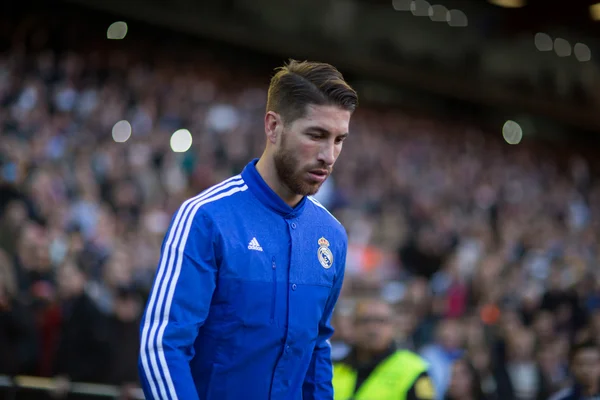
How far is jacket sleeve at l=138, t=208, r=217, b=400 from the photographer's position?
2432mm

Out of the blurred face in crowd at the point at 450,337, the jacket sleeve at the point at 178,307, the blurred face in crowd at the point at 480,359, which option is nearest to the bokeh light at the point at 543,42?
the blurred face in crowd at the point at 480,359

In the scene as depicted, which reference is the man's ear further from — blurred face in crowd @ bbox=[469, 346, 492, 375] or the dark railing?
blurred face in crowd @ bbox=[469, 346, 492, 375]

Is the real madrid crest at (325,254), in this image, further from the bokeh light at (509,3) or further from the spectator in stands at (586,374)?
the bokeh light at (509,3)

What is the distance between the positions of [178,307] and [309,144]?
0.65m

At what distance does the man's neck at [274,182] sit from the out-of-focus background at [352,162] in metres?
3.82

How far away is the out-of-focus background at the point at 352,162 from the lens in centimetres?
765

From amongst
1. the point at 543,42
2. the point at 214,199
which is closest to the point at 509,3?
the point at 543,42

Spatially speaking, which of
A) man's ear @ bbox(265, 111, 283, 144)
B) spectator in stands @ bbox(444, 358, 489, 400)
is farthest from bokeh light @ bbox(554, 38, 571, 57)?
man's ear @ bbox(265, 111, 283, 144)

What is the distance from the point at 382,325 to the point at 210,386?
2634 millimetres

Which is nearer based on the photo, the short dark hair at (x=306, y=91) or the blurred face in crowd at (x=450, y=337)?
the short dark hair at (x=306, y=91)

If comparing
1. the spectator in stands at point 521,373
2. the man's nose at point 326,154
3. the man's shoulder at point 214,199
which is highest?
the man's nose at point 326,154

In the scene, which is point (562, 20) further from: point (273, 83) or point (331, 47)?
point (273, 83)

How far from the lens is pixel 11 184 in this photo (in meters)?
9.06

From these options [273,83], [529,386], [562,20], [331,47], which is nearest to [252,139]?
[331,47]
